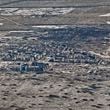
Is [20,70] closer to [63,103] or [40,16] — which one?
[63,103]


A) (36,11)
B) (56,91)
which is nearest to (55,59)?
(56,91)

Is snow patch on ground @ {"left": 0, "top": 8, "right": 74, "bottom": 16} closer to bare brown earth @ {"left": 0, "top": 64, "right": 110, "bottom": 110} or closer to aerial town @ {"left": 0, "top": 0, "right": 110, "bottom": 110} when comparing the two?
aerial town @ {"left": 0, "top": 0, "right": 110, "bottom": 110}

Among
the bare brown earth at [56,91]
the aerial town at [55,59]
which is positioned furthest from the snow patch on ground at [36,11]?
the bare brown earth at [56,91]

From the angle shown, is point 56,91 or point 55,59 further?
point 55,59

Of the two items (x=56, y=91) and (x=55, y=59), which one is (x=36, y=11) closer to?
(x=55, y=59)

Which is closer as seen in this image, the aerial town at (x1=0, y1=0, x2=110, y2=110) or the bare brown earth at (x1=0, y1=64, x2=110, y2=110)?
the bare brown earth at (x1=0, y1=64, x2=110, y2=110)

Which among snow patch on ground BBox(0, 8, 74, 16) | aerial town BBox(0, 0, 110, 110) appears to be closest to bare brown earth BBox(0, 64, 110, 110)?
aerial town BBox(0, 0, 110, 110)

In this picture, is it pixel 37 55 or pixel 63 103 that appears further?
pixel 37 55

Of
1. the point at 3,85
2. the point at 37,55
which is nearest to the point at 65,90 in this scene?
the point at 3,85

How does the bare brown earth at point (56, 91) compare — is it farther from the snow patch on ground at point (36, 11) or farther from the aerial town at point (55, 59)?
the snow patch on ground at point (36, 11)
